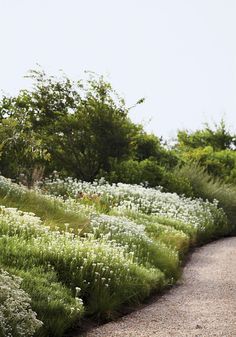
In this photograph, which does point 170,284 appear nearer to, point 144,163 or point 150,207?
point 150,207

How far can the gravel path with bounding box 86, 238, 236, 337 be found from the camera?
6219mm

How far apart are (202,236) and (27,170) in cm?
599

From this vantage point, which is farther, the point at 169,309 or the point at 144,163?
the point at 144,163

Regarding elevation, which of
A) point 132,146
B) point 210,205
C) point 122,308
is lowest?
point 122,308

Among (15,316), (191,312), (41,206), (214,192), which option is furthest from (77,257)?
(214,192)

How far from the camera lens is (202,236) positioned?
48.1ft

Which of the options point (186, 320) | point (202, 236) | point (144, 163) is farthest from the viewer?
point (144, 163)

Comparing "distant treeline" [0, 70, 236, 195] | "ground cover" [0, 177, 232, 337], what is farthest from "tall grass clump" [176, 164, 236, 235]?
"ground cover" [0, 177, 232, 337]

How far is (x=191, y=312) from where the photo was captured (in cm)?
718

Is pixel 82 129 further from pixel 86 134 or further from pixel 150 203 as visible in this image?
pixel 150 203

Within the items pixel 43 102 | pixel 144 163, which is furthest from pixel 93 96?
pixel 144 163

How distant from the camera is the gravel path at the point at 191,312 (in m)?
6.22

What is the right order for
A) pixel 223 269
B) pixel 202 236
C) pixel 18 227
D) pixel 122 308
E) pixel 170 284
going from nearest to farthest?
pixel 122 308 < pixel 18 227 < pixel 170 284 < pixel 223 269 < pixel 202 236

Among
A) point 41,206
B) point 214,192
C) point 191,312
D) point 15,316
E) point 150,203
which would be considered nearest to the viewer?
point 15,316
